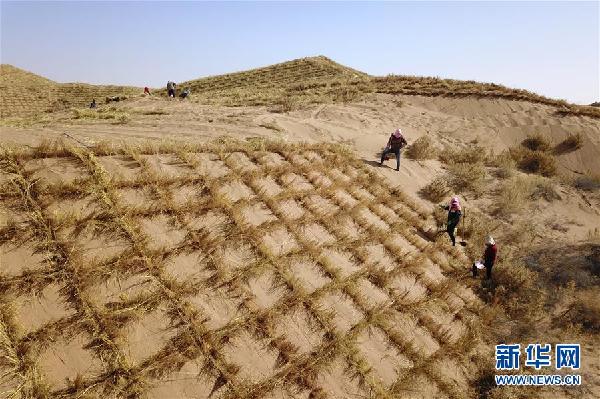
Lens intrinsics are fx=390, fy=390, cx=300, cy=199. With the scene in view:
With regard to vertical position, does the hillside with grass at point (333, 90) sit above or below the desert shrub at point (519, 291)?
above

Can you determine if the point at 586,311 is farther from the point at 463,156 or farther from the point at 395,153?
the point at 463,156

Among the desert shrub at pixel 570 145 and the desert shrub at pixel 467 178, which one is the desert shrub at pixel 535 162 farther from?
the desert shrub at pixel 467 178

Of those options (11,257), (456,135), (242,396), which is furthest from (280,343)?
(456,135)

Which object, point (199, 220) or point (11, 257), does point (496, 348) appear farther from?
point (11, 257)

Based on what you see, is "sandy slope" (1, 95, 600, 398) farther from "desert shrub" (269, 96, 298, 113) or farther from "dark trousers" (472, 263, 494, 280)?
"desert shrub" (269, 96, 298, 113)

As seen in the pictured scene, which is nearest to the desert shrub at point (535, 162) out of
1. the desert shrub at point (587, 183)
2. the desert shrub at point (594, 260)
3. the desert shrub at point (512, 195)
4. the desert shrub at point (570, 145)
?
the desert shrub at point (587, 183)

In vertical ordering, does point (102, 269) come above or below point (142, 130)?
below

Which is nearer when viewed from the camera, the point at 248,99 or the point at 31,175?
the point at 31,175
